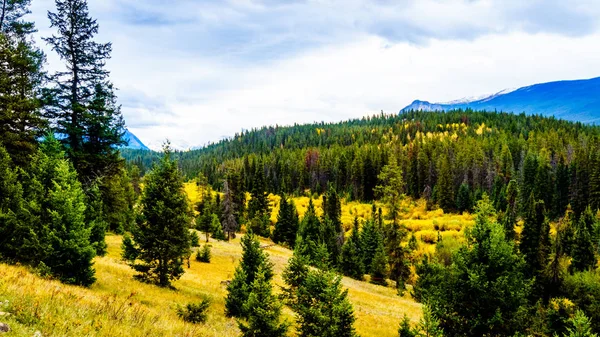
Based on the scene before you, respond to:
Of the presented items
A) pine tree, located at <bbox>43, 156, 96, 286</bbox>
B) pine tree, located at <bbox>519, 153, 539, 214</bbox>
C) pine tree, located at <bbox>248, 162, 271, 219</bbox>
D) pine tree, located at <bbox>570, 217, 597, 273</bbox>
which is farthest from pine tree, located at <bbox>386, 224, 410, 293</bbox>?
pine tree, located at <bbox>519, 153, 539, 214</bbox>

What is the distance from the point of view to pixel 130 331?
953cm

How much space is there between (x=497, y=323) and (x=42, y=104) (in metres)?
27.8

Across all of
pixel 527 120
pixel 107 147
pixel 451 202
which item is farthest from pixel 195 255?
pixel 527 120

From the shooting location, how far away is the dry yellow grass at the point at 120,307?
27.9 feet

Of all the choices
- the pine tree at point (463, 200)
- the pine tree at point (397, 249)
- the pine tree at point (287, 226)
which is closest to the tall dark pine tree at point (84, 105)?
the pine tree at point (397, 249)

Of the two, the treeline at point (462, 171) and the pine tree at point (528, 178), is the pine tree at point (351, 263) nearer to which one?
the treeline at point (462, 171)

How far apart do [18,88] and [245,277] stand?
1888cm

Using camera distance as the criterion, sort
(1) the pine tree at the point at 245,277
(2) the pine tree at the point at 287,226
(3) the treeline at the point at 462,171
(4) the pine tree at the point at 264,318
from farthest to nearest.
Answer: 1. (3) the treeline at the point at 462,171
2. (2) the pine tree at the point at 287,226
3. (1) the pine tree at the point at 245,277
4. (4) the pine tree at the point at 264,318

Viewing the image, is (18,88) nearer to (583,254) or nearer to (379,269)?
(379,269)

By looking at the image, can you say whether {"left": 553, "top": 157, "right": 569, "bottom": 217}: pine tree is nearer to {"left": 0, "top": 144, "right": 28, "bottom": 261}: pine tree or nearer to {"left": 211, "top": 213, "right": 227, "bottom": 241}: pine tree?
{"left": 211, "top": 213, "right": 227, "bottom": 241}: pine tree

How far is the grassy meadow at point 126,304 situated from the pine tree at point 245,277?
793mm

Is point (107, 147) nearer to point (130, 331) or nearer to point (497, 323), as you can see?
point (130, 331)

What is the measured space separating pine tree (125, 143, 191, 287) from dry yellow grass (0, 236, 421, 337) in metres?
1.39

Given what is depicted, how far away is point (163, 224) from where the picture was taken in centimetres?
2070
